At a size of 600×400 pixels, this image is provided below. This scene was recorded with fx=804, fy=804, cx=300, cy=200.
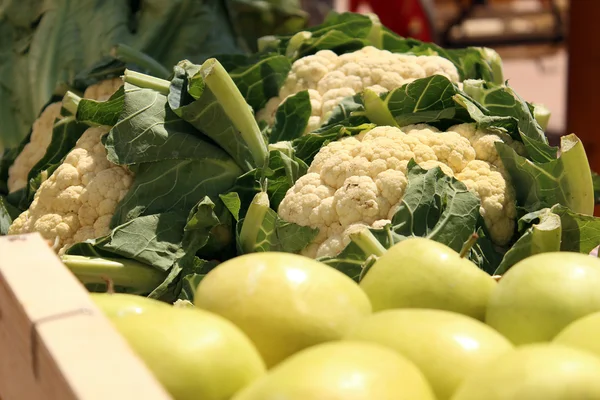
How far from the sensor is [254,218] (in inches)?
56.2

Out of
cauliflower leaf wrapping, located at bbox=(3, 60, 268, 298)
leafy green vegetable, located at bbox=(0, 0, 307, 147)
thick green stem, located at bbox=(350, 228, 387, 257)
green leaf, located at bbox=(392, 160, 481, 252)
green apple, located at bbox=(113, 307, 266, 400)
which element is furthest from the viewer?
leafy green vegetable, located at bbox=(0, 0, 307, 147)

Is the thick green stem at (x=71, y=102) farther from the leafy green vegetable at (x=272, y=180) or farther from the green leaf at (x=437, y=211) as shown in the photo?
the green leaf at (x=437, y=211)

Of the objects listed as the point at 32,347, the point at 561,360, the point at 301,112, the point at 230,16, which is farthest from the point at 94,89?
the point at 561,360

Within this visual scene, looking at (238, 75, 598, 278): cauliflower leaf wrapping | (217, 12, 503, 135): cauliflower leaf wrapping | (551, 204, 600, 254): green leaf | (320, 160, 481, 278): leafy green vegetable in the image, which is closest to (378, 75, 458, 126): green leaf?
(238, 75, 598, 278): cauliflower leaf wrapping

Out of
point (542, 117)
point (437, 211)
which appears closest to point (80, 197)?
point (437, 211)

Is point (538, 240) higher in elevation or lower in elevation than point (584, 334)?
lower

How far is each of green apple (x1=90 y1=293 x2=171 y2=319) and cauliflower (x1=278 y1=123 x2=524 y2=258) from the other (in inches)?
20.1

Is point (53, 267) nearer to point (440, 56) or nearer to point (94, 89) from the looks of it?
point (94, 89)

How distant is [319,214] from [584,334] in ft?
2.15

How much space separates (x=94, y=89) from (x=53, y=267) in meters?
1.04

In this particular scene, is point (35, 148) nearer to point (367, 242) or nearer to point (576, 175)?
point (367, 242)

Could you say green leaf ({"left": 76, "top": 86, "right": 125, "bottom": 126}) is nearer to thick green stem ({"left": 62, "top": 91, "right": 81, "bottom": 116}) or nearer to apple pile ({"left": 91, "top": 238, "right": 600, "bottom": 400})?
thick green stem ({"left": 62, "top": 91, "right": 81, "bottom": 116})

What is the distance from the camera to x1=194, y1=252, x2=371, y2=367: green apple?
87cm

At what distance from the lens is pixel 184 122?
1.55 m
